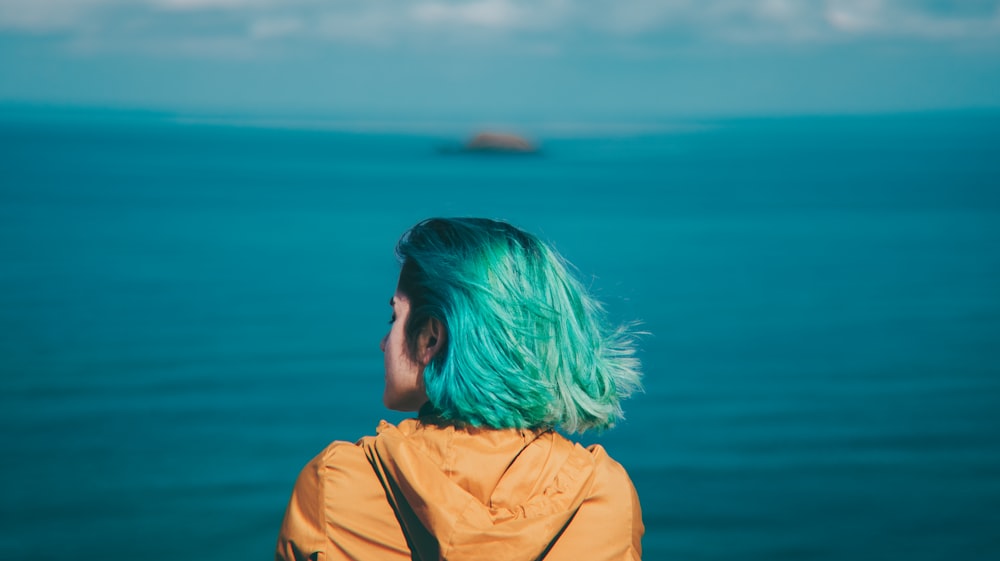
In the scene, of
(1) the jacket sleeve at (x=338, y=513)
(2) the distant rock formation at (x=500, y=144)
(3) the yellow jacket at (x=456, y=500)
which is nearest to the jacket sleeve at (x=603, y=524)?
(3) the yellow jacket at (x=456, y=500)

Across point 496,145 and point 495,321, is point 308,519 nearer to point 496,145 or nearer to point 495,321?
point 495,321

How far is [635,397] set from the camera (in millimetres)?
7781

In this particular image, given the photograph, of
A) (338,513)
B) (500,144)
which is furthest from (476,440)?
(500,144)

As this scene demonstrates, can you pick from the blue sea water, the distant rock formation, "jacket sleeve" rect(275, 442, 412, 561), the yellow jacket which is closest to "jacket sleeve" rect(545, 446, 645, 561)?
the yellow jacket

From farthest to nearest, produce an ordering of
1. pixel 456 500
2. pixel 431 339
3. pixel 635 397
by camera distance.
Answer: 1. pixel 635 397
2. pixel 431 339
3. pixel 456 500

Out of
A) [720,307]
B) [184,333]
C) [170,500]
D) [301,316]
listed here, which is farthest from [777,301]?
[170,500]

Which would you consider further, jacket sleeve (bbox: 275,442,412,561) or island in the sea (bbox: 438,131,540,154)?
island in the sea (bbox: 438,131,540,154)

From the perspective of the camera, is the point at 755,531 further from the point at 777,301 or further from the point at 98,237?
the point at 98,237

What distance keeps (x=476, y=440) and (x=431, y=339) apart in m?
0.14

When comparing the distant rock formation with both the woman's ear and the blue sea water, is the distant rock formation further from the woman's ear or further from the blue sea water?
the woman's ear

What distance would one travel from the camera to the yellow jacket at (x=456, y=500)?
1186 millimetres

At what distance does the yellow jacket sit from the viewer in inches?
46.7

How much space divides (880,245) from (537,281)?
20.1 m

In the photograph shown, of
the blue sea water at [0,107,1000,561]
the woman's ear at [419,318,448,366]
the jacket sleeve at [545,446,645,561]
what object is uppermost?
the woman's ear at [419,318,448,366]
